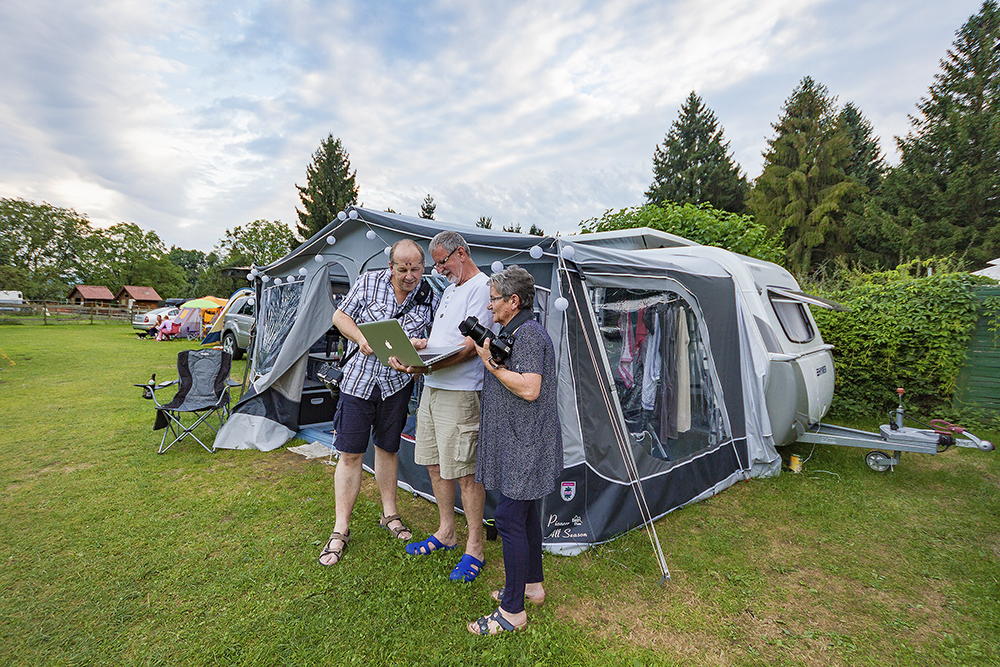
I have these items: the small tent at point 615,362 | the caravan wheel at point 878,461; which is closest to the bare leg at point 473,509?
the small tent at point 615,362

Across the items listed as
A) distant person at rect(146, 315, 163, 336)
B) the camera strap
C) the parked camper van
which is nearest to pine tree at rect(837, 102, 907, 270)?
the parked camper van

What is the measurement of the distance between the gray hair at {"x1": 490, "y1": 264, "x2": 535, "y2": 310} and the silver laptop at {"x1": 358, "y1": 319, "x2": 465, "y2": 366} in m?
0.37

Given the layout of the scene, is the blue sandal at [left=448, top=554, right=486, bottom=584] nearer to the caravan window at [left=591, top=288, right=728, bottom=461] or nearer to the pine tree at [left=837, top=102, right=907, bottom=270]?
the caravan window at [left=591, top=288, right=728, bottom=461]

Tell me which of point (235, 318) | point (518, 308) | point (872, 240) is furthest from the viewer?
point (872, 240)

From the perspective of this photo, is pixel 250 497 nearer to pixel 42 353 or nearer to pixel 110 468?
pixel 110 468

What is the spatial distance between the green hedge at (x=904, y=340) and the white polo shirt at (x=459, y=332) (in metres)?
5.86

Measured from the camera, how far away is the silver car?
10.5 m

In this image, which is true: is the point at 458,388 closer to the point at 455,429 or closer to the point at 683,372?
the point at 455,429

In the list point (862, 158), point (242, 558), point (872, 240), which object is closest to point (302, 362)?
point (242, 558)

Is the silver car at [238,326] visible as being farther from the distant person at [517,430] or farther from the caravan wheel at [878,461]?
the caravan wheel at [878,461]

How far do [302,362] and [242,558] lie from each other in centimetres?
224

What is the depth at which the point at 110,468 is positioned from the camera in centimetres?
401

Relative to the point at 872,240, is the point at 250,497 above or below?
below

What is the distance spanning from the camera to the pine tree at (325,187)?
99.7ft
